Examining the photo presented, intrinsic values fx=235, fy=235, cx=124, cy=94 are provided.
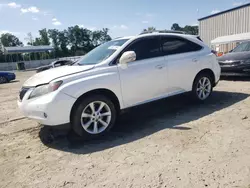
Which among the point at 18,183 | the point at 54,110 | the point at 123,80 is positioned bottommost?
the point at 18,183

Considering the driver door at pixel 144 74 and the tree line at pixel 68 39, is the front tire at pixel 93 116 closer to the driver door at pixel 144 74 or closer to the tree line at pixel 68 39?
the driver door at pixel 144 74

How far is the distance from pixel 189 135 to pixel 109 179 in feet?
5.38

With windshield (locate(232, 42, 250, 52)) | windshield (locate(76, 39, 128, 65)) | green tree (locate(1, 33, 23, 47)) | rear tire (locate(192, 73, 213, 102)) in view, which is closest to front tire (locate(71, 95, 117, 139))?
windshield (locate(76, 39, 128, 65))

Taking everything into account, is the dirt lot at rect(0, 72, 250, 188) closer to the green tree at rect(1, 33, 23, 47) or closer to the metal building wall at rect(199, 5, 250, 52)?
the metal building wall at rect(199, 5, 250, 52)

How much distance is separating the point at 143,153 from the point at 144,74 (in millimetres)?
1671

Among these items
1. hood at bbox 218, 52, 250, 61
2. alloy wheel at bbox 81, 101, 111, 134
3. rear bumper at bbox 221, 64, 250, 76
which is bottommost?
alloy wheel at bbox 81, 101, 111, 134

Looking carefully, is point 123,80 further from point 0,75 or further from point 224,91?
point 0,75

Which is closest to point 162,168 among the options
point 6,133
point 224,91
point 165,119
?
point 165,119

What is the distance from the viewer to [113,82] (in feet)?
13.5

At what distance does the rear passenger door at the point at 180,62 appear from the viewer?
4.91 metres

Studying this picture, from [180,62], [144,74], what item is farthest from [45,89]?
[180,62]

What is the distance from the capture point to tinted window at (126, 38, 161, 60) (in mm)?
4547

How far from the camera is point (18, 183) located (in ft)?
9.33

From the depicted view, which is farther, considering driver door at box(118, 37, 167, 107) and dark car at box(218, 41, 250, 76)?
dark car at box(218, 41, 250, 76)
